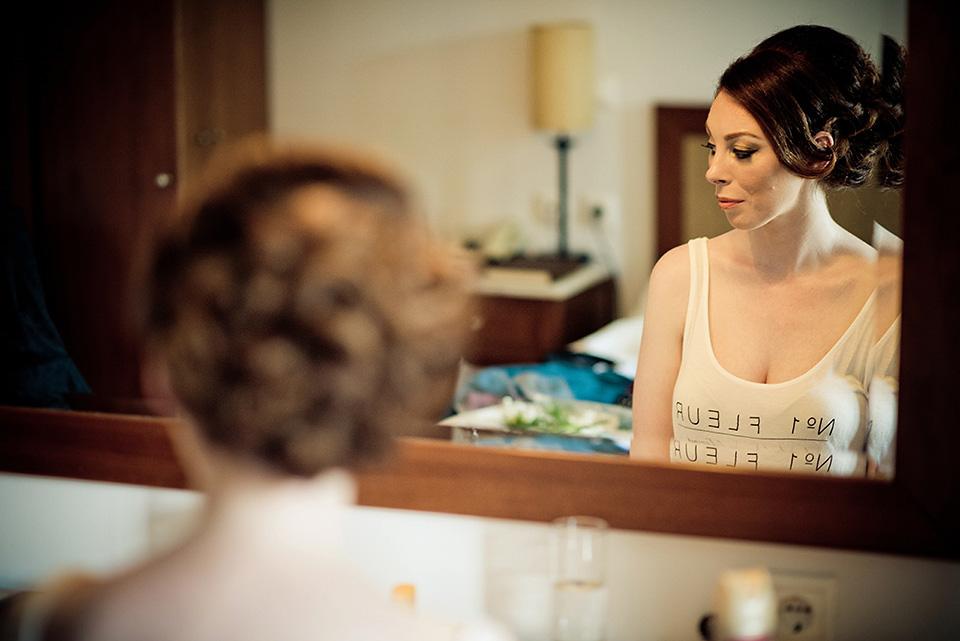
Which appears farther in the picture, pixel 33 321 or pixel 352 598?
pixel 33 321

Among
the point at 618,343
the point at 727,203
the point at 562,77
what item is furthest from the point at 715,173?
the point at 562,77

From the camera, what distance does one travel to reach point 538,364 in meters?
1.20

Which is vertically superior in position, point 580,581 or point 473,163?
point 473,163

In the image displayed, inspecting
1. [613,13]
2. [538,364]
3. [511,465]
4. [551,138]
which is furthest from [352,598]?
[551,138]

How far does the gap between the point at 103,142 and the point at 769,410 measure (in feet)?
3.32

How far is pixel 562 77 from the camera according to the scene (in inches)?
61.8

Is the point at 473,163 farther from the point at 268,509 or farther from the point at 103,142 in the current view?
the point at 268,509

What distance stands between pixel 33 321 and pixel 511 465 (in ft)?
2.41

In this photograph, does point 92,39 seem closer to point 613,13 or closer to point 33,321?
point 33,321

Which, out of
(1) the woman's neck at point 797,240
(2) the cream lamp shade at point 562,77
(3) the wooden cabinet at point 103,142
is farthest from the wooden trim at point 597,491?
(2) the cream lamp shade at point 562,77

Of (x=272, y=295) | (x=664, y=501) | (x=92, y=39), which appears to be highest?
(x=92, y=39)

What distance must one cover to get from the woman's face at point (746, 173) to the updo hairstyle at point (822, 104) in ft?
0.04

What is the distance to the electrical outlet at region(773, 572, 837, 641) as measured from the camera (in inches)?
32.8

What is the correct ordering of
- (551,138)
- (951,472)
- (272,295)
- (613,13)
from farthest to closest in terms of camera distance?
(551,138)
(613,13)
(951,472)
(272,295)
